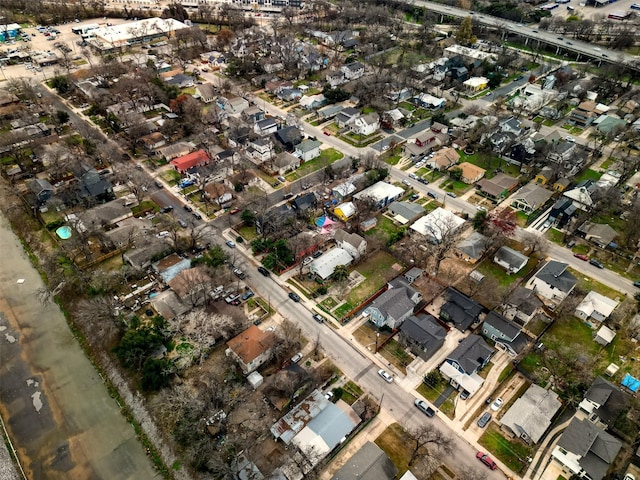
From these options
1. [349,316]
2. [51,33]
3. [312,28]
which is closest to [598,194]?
[349,316]

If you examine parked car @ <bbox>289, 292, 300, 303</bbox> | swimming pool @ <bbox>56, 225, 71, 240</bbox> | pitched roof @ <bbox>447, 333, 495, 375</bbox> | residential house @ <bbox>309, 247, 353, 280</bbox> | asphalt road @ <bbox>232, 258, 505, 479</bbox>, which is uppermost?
pitched roof @ <bbox>447, 333, 495, 375</bbox>

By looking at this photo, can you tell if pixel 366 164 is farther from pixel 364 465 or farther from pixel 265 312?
pixel 364 465

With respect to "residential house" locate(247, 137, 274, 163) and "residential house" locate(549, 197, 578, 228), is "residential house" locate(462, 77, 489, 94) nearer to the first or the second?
"residential house" locate(549, 197, 578, 228)

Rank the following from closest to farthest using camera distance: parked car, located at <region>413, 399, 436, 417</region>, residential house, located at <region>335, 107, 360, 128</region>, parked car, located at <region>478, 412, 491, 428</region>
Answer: parked car, located at <region>478, 412, 491, 428</region>, parked car, located at <region>413, 399, 436, 417</region>, residential house, located at <region>335, 107, 360, 128</region>

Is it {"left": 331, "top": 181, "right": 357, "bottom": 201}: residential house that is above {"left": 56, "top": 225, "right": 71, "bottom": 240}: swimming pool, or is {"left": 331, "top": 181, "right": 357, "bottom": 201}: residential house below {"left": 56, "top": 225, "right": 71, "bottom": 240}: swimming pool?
above

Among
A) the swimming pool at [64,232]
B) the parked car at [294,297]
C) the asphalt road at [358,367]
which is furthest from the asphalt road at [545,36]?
the swimming pool at [64,232]

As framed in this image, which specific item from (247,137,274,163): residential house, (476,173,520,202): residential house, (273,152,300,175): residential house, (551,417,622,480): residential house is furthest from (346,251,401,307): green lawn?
(247,137,274,163): residential house
